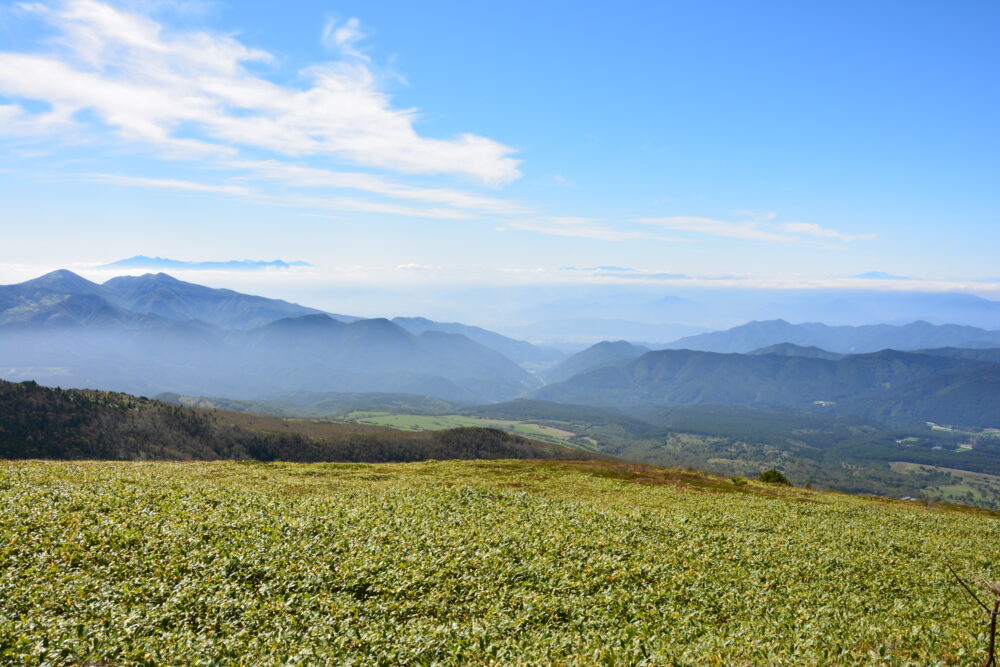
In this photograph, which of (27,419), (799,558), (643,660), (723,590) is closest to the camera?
(643,660)

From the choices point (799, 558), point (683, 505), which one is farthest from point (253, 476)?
point (799, 558)

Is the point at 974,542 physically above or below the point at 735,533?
below

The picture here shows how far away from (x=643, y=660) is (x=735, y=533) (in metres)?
23.7

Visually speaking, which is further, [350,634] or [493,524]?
[493,524]

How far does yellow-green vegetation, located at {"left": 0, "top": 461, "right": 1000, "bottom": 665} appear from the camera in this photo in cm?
1903

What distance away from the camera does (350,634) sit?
19.8 meters

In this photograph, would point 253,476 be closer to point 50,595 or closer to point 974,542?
point 50,595

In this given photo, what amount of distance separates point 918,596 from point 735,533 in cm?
1116

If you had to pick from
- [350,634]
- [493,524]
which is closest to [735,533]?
[493,524]

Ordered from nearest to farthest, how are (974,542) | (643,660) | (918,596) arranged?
(643,660), (918,596), (974,542)

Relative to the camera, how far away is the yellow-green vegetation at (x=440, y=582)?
62.4 feet

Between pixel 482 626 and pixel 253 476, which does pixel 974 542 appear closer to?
pixel 482 626

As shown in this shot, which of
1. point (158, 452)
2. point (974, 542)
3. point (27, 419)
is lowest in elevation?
point (158, 452)

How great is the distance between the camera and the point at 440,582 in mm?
24984
